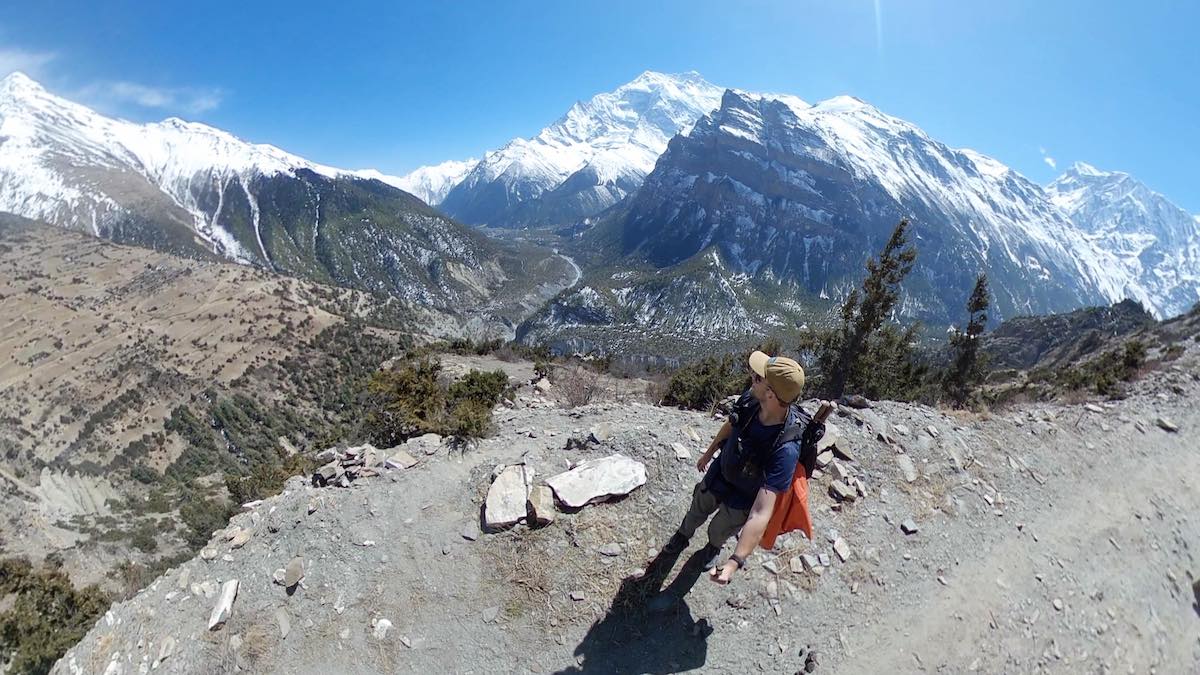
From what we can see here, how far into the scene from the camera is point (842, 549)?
28.1 feet

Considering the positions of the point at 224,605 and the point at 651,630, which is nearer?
the point at 651,630

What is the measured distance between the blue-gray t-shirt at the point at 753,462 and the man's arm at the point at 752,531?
0.14 m

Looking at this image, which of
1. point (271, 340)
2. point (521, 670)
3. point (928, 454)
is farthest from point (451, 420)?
point (271, 340)

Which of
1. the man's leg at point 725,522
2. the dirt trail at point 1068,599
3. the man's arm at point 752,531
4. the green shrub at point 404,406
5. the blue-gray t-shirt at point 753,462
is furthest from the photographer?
the green shrub at point 404,406

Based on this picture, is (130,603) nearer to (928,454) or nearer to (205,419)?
(928,454)

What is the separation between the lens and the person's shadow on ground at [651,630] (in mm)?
7016

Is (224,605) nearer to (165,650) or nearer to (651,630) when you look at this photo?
(165,650)

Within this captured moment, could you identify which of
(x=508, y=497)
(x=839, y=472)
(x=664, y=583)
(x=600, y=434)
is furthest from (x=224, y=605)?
(x=839, y=472)

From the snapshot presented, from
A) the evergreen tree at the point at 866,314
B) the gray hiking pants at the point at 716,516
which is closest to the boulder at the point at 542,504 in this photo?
the gray hiking pants at the point at 716,516

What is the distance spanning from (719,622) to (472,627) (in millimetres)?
3625

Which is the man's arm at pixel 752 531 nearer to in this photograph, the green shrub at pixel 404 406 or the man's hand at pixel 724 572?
the man's hand at pixel 724 572

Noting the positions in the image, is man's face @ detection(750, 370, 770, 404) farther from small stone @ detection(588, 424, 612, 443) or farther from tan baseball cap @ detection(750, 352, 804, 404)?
small stone @ detection(588, 424, 612, 443)

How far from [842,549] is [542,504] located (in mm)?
5073

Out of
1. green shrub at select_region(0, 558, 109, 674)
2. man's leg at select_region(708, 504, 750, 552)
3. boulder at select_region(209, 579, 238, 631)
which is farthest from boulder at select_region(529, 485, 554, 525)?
green shrub at select_region(0, 558, 109, 674)
